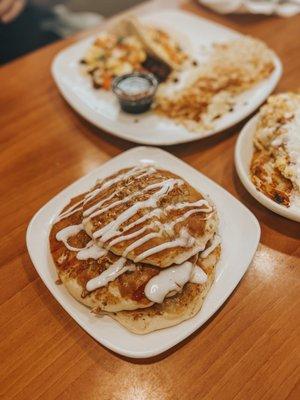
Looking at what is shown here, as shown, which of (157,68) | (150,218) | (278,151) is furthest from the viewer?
(157,68)

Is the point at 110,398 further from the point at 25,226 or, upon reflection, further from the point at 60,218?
the point at 25,226

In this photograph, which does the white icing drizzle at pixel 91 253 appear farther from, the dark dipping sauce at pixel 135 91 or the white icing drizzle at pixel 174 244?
the dark dipping sauce at pixel 135 91

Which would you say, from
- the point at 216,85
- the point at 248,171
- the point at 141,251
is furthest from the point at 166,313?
the point at 216,85

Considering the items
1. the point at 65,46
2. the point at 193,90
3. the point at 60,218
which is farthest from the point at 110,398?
the point at 65,46

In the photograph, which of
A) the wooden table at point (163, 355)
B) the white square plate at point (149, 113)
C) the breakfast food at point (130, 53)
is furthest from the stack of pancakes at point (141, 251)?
the breakfast food at point (130, 53)

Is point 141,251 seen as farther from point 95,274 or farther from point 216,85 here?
point 216,85

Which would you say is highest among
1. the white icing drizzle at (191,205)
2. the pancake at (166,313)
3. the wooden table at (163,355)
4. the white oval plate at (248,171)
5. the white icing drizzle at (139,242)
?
the white icing drizzle at (139,242)
